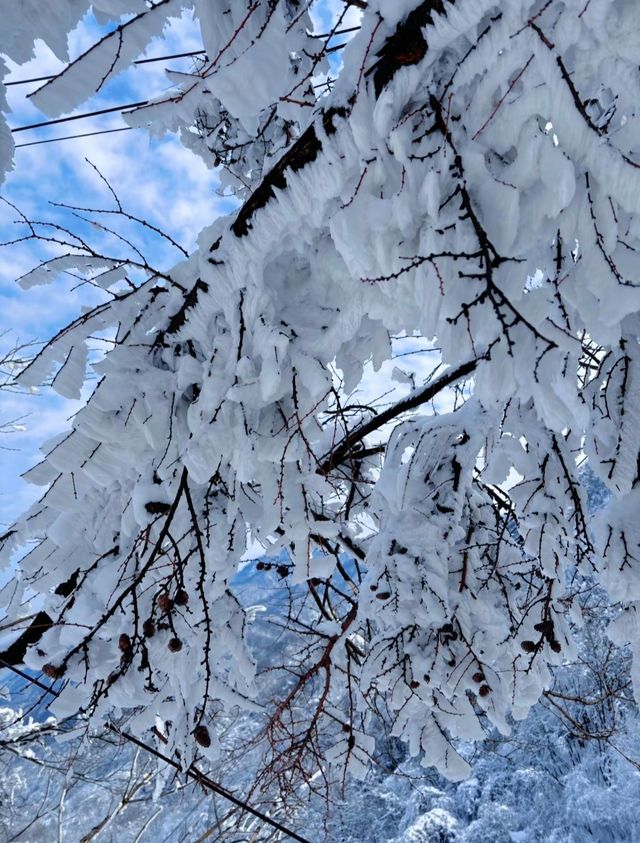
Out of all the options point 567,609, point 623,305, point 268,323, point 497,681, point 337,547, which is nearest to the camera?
point 623,305

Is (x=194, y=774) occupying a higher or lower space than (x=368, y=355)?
lower

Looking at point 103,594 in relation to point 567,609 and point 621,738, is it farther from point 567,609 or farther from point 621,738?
point 621,738

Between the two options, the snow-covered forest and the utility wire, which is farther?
the utility wire

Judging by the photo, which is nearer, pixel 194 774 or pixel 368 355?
pixel 368 355

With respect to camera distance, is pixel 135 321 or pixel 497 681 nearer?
pixel 135 321

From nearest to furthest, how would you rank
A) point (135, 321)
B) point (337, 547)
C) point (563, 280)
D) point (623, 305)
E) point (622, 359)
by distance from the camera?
point (623, 305)
point (563, 280)
point (135, 321)
point (622, 359)
point (337, 547)

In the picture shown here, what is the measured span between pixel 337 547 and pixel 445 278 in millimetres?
2834

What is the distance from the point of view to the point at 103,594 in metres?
1.97

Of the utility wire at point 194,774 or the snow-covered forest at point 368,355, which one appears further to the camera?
the utility wire at point 194,774

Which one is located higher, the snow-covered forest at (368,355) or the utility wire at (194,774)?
the snow-covered forest at (368,355)

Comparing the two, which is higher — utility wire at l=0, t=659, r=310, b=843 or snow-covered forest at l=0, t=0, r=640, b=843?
snow-covered forest at l=0, t=0, r=640, b=843

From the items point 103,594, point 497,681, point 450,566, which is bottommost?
point 103,594

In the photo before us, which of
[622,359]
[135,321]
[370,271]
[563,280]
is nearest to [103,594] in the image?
[135,321]

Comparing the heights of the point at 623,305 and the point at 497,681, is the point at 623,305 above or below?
above
